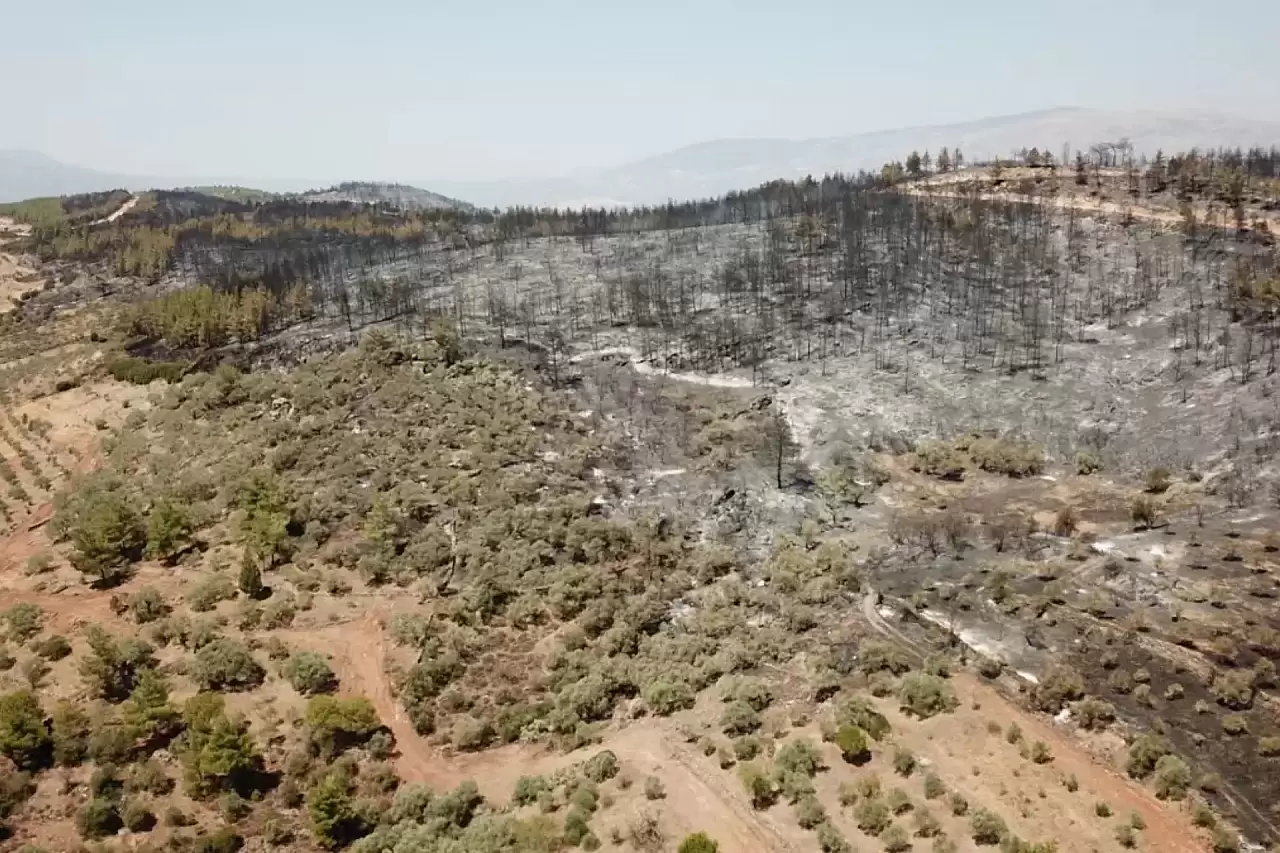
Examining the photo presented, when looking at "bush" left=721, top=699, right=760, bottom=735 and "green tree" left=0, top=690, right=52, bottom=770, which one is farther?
"green tree" left=0, top=690, right=52, bottom=770

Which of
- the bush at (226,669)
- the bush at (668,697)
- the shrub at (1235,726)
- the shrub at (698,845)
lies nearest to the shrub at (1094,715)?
the shrub at (1235,726)

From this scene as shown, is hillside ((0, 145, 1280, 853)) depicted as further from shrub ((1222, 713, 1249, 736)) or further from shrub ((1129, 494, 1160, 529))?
shrub ((1222, 713, 1249, 736))

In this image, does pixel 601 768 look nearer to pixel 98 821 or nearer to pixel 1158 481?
pixel 98 821

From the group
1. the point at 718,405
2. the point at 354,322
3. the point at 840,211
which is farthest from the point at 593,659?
the point at 840,211

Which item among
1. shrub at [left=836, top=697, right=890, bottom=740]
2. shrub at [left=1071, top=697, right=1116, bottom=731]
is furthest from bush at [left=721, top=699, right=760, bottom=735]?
shrub at [left=1071, top=697, right=1116, bottom=731]

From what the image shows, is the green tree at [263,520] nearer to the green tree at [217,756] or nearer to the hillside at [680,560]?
the hillside at [680,560]

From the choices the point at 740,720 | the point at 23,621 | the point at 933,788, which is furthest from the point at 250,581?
the point at 933,788
